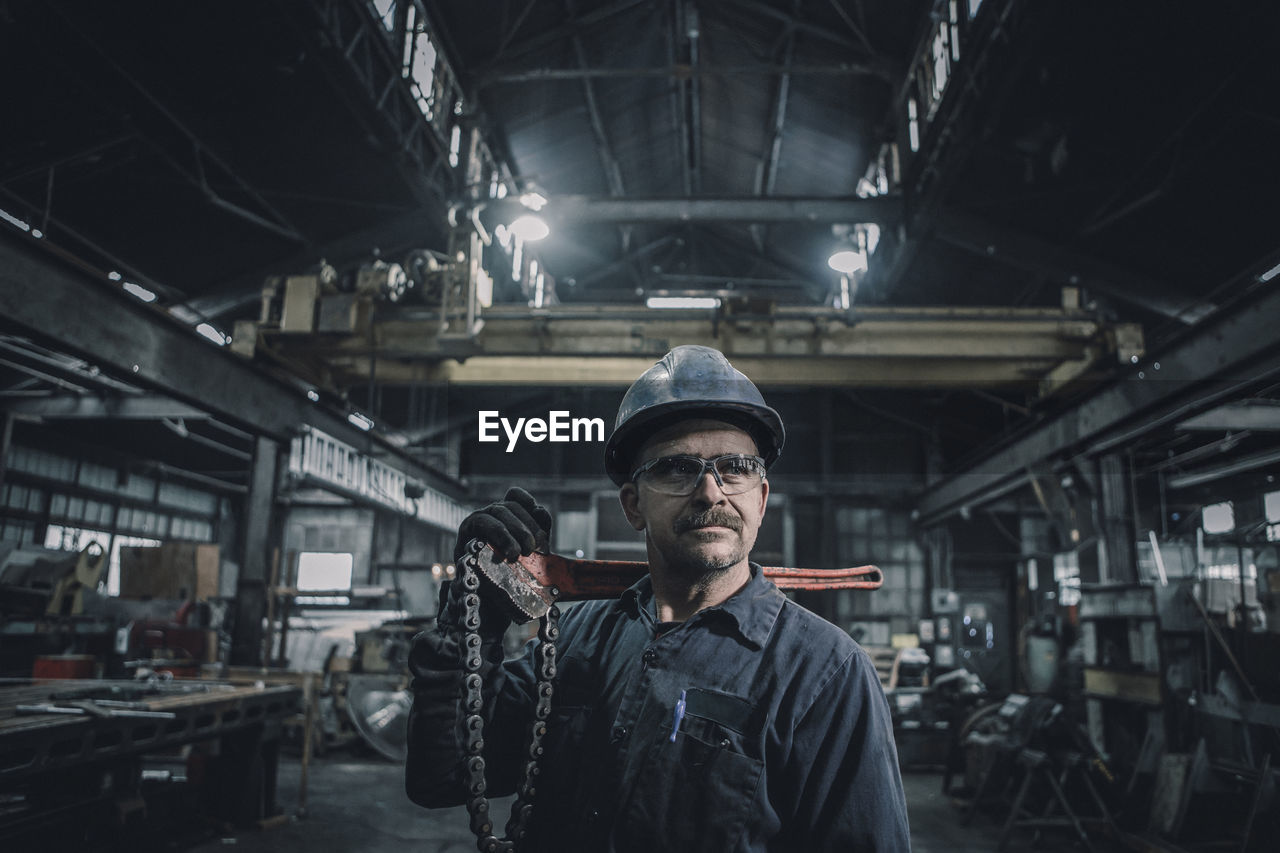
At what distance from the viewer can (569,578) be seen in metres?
2.25

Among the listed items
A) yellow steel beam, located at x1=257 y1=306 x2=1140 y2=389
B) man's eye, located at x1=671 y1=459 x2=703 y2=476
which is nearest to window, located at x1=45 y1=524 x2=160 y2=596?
yellow steel beam, located at x1=257 y1=306 x2=1140 y2=389

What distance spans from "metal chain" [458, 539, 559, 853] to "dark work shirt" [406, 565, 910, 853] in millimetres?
57

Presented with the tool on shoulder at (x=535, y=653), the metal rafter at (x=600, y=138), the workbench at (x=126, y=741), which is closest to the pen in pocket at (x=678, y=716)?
the tool on shoulder at (x=535, y=653)

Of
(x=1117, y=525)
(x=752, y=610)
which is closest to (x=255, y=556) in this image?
(x=752, y=610)

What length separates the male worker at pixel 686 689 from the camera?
1627mm

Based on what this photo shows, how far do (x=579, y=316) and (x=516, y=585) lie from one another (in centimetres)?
594

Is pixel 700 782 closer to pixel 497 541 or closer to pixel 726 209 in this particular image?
pixel 497 541

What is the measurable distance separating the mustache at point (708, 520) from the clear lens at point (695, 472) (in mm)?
59

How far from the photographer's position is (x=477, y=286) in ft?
24.7

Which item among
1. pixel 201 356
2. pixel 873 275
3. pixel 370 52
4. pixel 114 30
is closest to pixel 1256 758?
pixel 873 275

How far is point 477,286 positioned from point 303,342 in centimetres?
175

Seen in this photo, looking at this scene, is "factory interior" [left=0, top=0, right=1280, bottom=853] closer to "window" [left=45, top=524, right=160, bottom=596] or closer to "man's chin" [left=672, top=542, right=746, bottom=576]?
"window" [left=45, top=524, right=160, bottom=596]

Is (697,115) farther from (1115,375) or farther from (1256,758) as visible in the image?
(1256,758)

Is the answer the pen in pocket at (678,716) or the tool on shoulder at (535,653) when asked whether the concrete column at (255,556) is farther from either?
the pen in pocket at (678,716)
